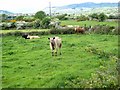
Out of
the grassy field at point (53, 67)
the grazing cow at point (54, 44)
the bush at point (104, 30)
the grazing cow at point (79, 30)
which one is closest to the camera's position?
the grassy field at point (53, 67)

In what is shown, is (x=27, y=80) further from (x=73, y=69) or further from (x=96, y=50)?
(x=96, y=50)

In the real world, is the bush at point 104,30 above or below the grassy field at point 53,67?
above

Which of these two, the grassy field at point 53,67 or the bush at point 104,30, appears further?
the bush at point 104,30

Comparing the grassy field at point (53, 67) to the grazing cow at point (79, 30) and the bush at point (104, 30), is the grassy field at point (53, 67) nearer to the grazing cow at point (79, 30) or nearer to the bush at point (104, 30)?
the bush at point (104, 30)

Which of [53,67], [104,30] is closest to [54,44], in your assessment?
[53,67]

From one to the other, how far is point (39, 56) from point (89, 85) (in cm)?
797

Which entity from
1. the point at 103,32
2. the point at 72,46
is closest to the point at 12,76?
the point at 72,46

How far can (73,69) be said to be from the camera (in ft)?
48.7

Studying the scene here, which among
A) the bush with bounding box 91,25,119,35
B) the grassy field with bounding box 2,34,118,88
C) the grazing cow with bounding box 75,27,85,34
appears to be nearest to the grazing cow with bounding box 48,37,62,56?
the grassy field with bounding box 2,34,118,88

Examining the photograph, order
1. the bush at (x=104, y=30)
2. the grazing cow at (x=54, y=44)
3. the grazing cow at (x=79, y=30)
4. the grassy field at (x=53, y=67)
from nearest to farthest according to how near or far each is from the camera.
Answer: the grassy field at (x=53, y=67), the grazing cow at (x=54, y=44), the bush at (x=104, y=30), the grazing cow at (x=79, y=30)

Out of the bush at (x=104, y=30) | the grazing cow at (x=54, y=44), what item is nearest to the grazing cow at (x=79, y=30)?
the bush at (x=104, y=30)

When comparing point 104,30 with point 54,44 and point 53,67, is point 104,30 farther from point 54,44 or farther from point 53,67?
point 53,67

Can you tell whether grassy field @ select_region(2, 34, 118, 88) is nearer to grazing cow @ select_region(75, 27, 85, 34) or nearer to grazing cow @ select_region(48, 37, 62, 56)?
grazing cow @ select_region(48, 37, 62, 56)

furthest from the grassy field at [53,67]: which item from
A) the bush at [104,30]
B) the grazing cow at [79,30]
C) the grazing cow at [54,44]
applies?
the grazing cow at [79,30]
